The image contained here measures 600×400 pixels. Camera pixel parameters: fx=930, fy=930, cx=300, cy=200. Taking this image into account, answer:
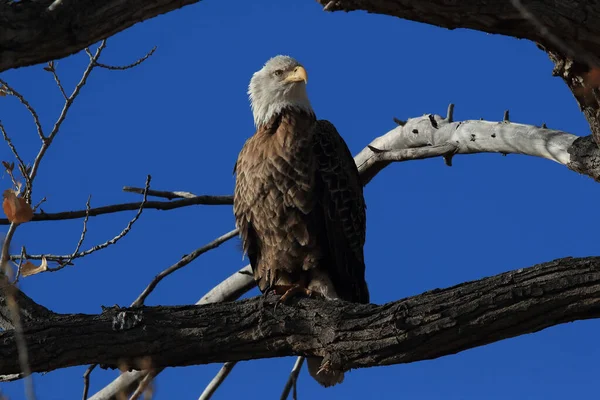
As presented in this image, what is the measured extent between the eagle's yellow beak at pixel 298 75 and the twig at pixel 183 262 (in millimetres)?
1070

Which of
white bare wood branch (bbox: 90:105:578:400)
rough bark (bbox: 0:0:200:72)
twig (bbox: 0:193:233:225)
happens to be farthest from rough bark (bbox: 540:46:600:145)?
twig (bbox: 0:193:233:225)

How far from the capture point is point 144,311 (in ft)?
14.1

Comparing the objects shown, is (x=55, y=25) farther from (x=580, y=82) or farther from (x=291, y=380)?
(x=291, y=380)

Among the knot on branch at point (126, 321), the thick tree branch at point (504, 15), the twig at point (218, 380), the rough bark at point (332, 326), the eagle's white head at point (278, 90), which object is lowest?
the rough bark at point (332, 326)

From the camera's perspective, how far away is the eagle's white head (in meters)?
6.06

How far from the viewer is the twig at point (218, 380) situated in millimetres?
5824

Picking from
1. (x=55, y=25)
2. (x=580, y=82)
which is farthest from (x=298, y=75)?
(x=55, y=25)

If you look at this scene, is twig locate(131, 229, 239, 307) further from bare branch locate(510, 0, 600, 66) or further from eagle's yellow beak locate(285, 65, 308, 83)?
bare branch locate(510, 0, 600, 66)

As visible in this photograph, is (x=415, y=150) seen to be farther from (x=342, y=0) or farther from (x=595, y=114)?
(x=342, y=0)

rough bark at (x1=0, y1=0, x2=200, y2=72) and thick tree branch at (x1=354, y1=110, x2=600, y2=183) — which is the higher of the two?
thick tree branch at (x1=354, y1=110, x2=600, y2=183)

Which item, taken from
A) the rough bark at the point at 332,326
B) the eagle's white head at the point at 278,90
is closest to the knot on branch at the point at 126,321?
the rough bark at the point at 332,326

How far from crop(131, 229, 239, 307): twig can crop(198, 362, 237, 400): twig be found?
662mm

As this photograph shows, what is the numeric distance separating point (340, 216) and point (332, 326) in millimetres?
1469

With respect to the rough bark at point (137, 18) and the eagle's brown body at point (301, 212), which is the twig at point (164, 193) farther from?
the rough bark at point (137, 18)
